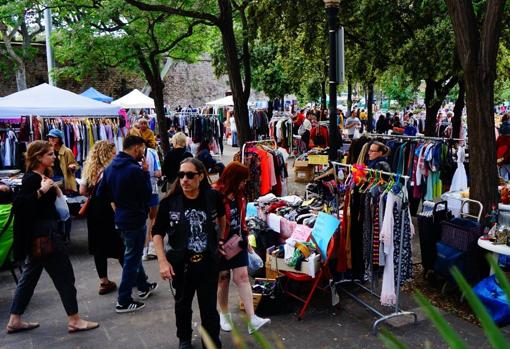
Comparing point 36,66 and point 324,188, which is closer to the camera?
point 324,188

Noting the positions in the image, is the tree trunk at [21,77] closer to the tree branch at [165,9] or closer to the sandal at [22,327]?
the tree branch at [165,9]

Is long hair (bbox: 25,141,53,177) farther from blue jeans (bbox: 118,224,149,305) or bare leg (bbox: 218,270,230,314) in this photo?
bare leg (bbox: 218,270,230,314)

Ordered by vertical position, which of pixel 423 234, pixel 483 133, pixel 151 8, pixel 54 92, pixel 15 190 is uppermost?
pixel 151 8

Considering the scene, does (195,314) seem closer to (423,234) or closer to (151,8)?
(423,234)

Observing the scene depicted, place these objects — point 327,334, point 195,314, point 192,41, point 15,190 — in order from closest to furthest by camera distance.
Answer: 1. point 327,334
2. point 195,314
3. point 15,190
4. point 192,41

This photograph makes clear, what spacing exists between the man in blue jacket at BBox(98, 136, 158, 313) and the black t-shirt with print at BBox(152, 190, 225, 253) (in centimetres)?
106

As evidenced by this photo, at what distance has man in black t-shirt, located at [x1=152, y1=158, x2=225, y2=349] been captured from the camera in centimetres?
370

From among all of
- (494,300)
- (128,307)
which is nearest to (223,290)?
(128,307)

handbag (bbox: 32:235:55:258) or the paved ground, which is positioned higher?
handbag (bbox: 32:235:55:258)

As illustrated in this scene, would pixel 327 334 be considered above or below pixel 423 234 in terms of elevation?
below

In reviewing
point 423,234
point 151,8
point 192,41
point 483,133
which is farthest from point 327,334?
point 192,41

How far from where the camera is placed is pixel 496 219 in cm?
515

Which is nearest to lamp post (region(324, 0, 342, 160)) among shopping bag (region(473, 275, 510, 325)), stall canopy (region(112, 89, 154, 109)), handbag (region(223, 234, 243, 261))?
shopping bag (region(473, 275, 510, 325))

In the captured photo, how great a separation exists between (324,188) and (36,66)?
24629 millimetres
